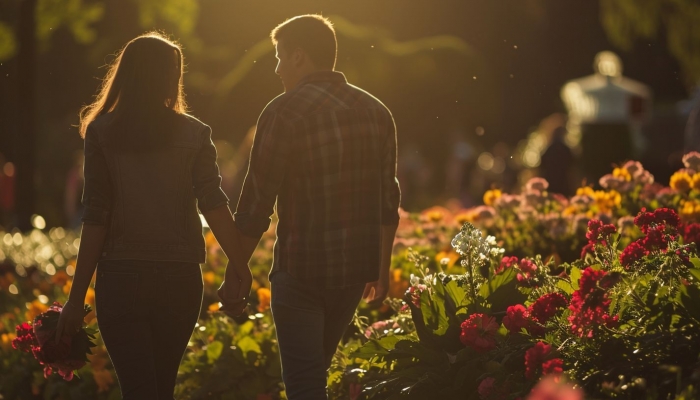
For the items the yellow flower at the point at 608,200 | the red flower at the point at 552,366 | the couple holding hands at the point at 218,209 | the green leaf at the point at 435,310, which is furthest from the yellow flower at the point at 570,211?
the red flower at the point at 552,366

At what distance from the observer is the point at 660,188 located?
25.6 ft

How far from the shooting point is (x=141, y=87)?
167 inches

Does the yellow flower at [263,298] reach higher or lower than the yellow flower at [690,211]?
→ lower

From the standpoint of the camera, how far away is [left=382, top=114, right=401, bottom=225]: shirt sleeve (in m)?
4.65

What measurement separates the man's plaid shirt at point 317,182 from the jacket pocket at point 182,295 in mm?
300

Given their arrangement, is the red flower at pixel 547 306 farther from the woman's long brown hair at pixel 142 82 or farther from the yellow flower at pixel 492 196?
the yellow flower at pixel 492 196

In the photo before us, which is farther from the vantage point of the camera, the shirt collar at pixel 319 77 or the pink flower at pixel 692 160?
the pink flower at pixel 692 160

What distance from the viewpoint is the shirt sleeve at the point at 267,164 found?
4328 mm

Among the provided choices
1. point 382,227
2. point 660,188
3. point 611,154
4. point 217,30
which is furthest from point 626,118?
point 382,227

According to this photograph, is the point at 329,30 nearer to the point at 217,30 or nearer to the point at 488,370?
the point at 488,370

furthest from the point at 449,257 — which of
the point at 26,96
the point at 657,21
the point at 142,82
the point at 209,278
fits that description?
the point at 657,21

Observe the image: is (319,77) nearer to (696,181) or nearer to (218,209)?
(218,209)

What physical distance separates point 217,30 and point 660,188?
20993 millimetres

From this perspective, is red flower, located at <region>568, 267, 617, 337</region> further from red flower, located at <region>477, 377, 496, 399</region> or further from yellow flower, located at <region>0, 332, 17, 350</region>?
yellow flower, located at <region>0, 332, 17, 350</region>
